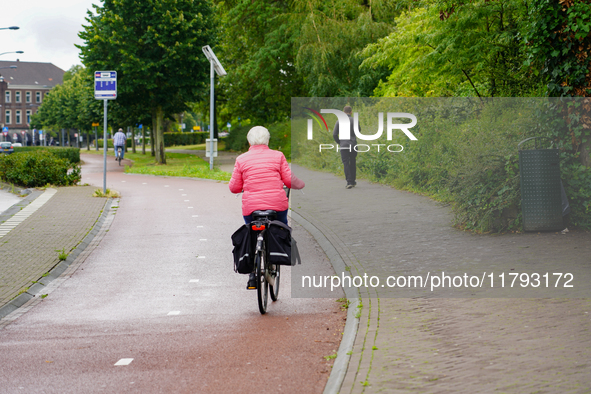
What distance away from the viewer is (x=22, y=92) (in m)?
130

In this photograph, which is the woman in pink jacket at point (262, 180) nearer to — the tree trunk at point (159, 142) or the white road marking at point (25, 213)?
the white road marking at point (25, 213)

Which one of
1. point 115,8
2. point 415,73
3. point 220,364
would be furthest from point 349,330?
point 115,8

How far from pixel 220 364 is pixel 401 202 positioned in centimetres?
680

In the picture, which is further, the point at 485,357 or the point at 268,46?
the point at 268,46

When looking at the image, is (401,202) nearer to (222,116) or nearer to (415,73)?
(415,73)

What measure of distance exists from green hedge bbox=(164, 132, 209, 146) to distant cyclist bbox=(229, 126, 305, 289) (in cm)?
6223

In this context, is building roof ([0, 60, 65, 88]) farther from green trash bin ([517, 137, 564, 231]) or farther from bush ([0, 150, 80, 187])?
green trash bin ([517, 137, 564, 231])

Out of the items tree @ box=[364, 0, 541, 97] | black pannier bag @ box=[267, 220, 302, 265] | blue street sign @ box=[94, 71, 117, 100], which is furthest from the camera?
blue street sign @ box=[94, 71, 117, 100]

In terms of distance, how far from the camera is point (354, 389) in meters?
4.23

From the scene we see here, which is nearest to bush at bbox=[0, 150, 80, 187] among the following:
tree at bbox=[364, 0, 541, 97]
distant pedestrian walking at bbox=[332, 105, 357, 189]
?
tree at bbox=[364, 0, 541, 97]

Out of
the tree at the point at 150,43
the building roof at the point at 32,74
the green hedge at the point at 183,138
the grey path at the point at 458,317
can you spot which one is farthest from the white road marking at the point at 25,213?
the building roof at the point at 32,74

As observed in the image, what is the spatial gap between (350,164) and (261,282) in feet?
11.7

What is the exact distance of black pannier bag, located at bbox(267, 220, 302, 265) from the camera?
257 inches

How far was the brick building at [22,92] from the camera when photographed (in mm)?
125062
